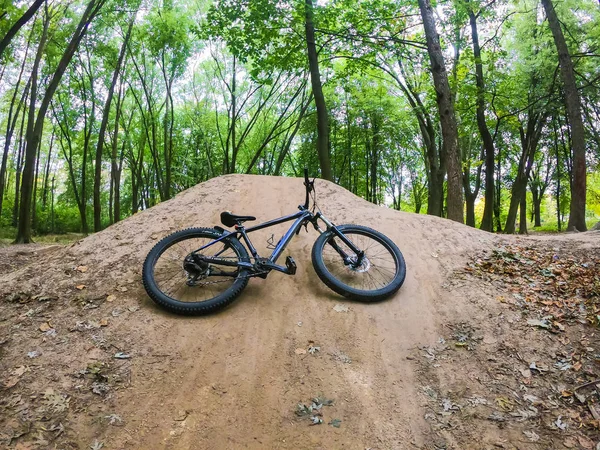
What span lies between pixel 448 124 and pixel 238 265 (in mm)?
Result: 6460

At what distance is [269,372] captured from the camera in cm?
315

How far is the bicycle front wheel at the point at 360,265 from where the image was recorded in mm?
4070

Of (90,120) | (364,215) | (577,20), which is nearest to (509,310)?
(364,215)

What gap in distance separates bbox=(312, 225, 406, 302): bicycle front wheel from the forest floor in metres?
0.15

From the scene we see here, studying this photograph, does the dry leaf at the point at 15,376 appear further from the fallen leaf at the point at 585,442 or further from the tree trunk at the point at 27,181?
the tree trunk at the point at 27,181

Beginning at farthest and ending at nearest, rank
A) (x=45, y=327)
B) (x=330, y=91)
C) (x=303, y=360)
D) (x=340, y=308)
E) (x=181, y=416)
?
(x=330, y=91) → (x=340, y=308) → (x=45, y=327) → (x=303, y=360) → (x=181, y=416)

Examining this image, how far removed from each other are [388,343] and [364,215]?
2.68 m

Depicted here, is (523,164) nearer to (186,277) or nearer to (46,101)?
(186,277)

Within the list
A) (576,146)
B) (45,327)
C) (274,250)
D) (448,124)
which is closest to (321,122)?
(448,124)

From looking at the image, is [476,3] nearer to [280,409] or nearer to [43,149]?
[280,409]

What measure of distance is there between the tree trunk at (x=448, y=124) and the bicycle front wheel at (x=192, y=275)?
560 centimetres

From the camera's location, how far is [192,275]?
151 inches

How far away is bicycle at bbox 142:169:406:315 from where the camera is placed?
3824 millimetres

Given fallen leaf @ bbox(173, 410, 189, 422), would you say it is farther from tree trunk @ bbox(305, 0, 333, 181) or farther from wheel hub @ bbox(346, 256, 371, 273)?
tree trunk @ bbox(305, 0, 333, 181)
